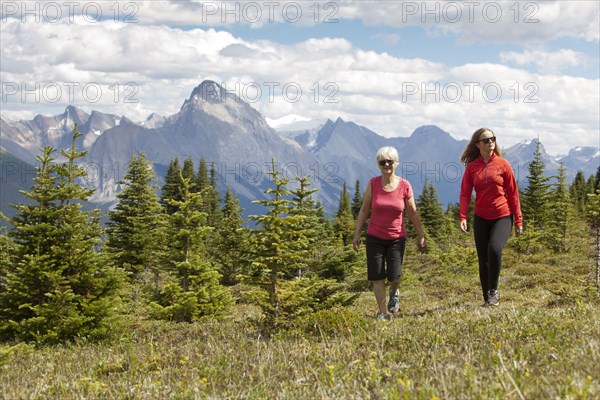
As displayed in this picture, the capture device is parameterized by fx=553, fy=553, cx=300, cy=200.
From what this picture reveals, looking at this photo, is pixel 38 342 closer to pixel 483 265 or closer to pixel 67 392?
pixel 67 392

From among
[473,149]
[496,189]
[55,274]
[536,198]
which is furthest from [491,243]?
[536,198]

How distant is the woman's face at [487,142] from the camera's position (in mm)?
8188

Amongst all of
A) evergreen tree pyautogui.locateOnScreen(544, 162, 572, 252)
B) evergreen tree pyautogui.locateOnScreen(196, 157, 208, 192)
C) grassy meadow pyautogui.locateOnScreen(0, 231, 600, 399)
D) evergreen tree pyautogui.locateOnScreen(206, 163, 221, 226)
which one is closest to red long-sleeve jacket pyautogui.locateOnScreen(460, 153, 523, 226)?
grassy meadow pyautogui.locateOnScreen(0, 231, 600, 399)

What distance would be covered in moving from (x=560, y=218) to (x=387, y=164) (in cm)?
3646

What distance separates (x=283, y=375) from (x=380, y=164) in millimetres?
4077

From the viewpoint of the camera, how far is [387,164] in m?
7.92

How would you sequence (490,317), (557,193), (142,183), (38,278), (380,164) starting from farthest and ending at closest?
(557,193) → (142,183) → (38,278) → (380,164) → (490,317)

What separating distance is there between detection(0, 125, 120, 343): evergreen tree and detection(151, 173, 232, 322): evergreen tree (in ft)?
14.3

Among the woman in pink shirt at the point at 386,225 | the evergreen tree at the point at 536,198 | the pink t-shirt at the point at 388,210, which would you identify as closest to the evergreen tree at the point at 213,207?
the evergreen tree at the point at 536,198

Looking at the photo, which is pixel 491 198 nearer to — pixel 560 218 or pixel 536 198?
pixel 536 198

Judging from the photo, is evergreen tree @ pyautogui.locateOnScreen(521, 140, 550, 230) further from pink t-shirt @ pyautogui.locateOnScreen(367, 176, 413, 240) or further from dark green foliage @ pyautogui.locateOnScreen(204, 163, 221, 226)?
pink t-shirt @ pyautogui.locateOnScreen(367, 176, 413, 240)

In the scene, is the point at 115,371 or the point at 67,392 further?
the point at 115,371

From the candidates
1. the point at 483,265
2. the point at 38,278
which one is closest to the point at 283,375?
the point at 483,265

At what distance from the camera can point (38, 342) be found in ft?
39.2
